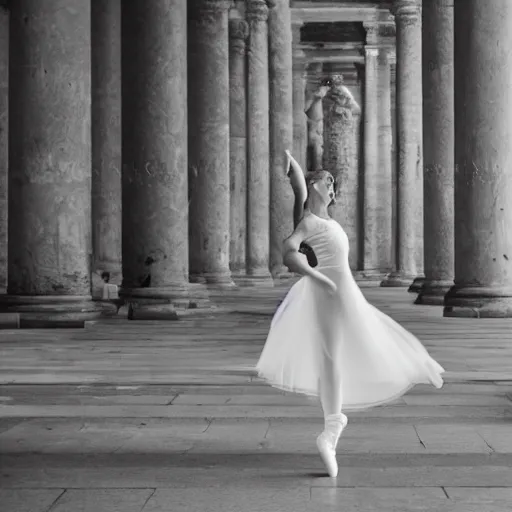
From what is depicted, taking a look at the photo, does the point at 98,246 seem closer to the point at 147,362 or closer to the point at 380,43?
the point at 147,362

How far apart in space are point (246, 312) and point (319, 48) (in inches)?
1528

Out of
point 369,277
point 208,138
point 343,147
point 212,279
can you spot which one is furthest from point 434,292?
point 343,147

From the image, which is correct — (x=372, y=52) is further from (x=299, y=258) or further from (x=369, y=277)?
(x=299, y=258)

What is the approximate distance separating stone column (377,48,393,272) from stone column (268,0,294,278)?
11.6 meters

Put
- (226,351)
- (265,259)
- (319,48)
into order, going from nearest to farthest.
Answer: (226,351) → (265,259) → (319,48)

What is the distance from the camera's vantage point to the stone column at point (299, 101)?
56725 mm

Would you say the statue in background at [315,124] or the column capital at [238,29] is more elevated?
the column capital at [238,29]

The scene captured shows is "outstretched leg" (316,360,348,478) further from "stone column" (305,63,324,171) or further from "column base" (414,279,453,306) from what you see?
"stone column" (305,63,324,171)

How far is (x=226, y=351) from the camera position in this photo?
16203 millimetres

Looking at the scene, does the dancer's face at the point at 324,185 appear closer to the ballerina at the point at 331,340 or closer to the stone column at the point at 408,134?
the ballerina at the point at 331,340

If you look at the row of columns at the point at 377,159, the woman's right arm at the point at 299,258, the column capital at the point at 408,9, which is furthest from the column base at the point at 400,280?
the woman's right arm at the point at 299,258

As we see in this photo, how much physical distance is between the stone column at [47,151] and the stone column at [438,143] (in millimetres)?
12021

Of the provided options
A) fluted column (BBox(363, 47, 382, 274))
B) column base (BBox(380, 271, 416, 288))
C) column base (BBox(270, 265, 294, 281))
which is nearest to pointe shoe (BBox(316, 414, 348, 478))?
column base (BBox(380, 271, 416, 288))

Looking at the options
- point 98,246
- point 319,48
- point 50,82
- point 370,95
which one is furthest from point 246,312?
point 319,48
